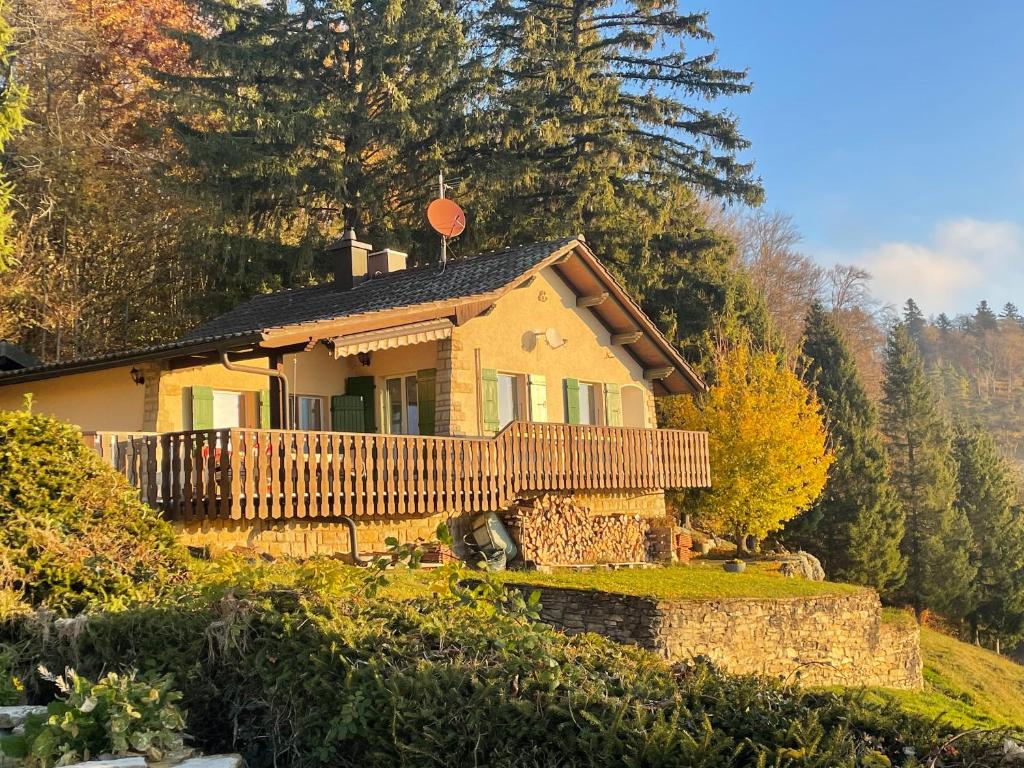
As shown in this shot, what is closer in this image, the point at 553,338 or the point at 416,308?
the point at 416,308

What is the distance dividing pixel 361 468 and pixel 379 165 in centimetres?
1688

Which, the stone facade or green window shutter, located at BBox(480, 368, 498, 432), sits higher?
green window shutter, located at BBox(480, 368, 498, 432)

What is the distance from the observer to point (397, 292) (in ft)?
65.1

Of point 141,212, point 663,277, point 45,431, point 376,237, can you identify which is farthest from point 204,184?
point 45,431

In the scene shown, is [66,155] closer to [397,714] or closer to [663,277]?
[663,277]

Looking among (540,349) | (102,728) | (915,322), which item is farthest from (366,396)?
(915,322)

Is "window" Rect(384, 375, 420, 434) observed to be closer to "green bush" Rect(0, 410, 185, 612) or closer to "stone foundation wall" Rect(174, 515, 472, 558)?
"stone foundation wall" Rect(174, 515, 472, 558)

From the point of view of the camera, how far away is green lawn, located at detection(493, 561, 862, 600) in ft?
48.8

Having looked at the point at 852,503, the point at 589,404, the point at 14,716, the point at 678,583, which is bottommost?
the point at 678,583

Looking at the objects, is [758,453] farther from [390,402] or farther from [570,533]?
[390,402]

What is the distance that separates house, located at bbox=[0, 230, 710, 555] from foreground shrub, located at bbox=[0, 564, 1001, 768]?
7160 millimetres

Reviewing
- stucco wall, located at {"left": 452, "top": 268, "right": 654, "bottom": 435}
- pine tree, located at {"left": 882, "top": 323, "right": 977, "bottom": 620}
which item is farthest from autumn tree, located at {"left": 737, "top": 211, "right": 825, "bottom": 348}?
stucco wall, located at {"left": 452, "top": 268, "right": 654, "bottom": 435}

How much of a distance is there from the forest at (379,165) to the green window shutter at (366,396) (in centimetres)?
916

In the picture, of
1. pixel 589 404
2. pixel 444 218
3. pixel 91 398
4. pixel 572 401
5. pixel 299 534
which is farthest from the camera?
pixel 589 404
